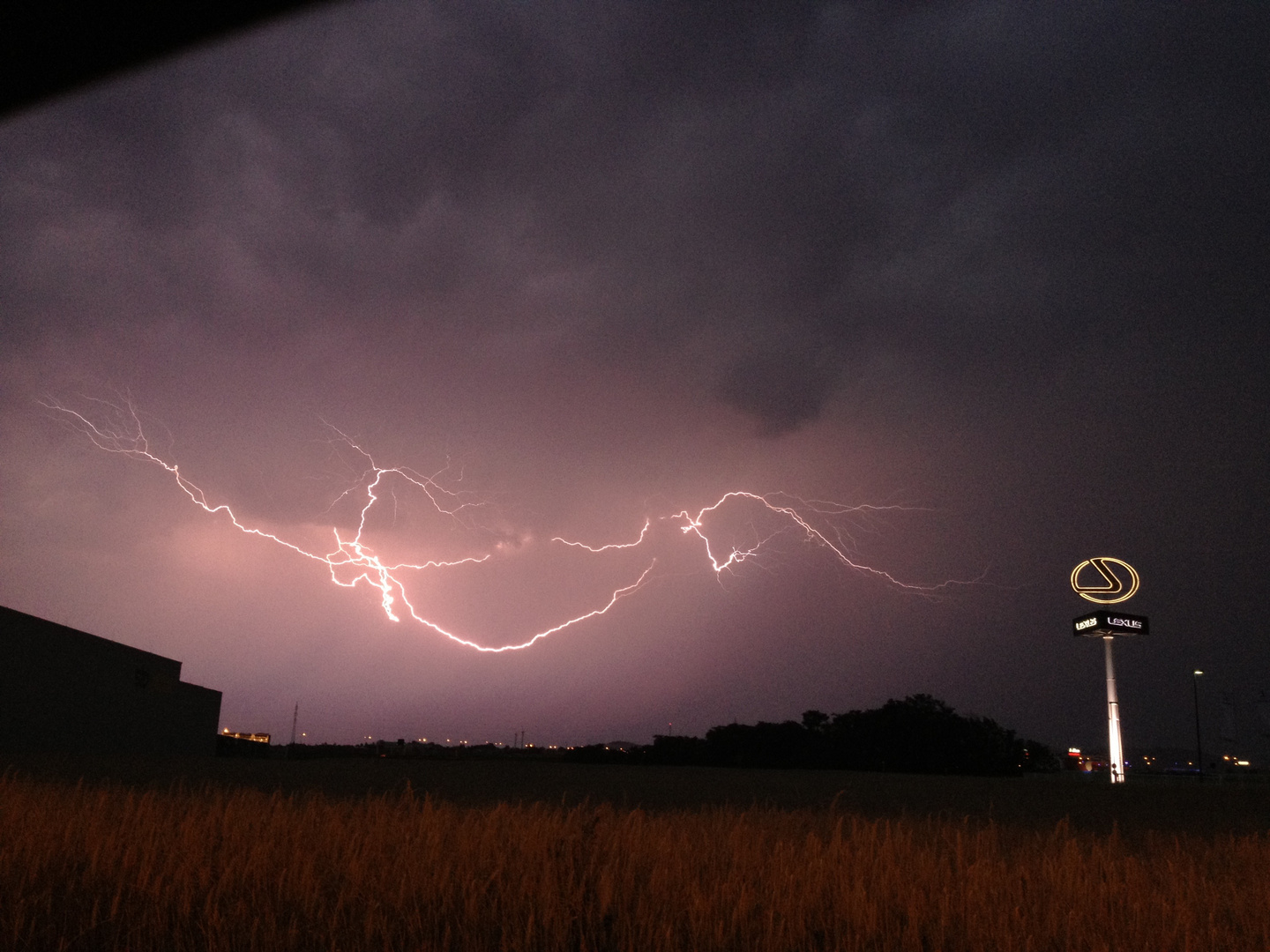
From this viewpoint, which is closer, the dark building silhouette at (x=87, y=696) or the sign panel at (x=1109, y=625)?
the dark building silhouette at (x=87, y=696)

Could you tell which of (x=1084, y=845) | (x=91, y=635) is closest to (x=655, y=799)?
(x=1084, y=845)

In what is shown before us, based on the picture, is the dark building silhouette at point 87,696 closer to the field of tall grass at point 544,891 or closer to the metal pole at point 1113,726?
the field of tall grass at point 544,891

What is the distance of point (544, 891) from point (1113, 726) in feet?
177

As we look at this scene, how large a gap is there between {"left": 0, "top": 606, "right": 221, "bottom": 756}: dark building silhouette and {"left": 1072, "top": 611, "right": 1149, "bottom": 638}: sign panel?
49724mm

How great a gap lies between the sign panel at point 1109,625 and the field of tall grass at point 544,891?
52.1m

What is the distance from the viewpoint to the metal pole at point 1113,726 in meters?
45.8

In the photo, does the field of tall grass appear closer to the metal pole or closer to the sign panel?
the metal pole

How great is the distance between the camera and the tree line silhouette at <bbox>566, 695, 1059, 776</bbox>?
147 ft

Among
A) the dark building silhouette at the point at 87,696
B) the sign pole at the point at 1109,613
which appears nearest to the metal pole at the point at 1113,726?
the sign pole at the point at 1109,613

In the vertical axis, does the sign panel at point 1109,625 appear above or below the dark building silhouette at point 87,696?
above

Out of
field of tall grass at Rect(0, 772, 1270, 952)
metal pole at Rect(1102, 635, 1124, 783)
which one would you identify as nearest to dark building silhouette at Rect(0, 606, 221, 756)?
field of tall grass at Rect(0, 772, 1270, 952)

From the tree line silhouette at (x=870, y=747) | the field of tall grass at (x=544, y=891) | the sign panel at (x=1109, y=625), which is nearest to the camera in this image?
the field of tall grass at (x=544, y=891)

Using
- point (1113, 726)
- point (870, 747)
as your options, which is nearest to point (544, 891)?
point (870, 747)

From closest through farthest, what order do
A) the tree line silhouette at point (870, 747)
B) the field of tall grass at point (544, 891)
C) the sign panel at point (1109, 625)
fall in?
the field of tall grass at point (544, 891) → the tree line silhouette at point (870, 747) → the sign panel at point (1109, 625)
